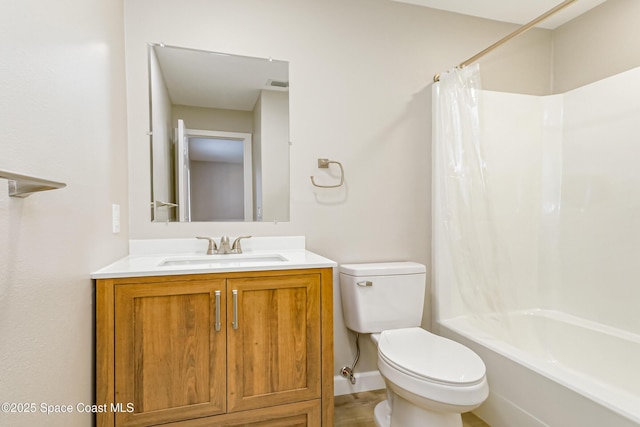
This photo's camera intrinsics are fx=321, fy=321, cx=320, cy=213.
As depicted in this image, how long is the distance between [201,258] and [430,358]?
1.19 meters

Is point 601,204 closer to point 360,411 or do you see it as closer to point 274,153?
point 360,411

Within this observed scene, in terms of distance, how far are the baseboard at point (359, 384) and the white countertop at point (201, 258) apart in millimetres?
858

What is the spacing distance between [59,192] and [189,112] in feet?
3.42

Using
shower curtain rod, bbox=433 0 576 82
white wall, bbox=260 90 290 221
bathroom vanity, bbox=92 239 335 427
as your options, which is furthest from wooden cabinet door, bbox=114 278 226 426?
Answer: shower curtain rod, bbox=433 0 576 82

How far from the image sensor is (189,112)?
6.01 ft

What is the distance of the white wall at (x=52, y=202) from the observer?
691 mm

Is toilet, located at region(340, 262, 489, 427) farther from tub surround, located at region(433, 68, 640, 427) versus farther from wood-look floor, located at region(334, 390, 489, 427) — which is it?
tub surround, located at region(433, 68, 640, 427)

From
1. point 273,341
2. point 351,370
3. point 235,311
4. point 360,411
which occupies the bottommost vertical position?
point 360,411

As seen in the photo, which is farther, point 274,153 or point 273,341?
point 274,153

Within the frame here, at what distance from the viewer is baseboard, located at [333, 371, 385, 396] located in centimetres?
199

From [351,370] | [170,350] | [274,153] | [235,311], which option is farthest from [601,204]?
[170,350]

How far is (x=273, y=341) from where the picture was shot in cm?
135

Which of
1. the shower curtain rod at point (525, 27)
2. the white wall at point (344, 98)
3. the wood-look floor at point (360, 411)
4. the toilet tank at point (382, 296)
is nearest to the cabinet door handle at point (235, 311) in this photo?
the white wall at point (344, 98)

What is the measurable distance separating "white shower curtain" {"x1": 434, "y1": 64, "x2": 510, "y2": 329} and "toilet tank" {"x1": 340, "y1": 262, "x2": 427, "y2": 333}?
321mm
